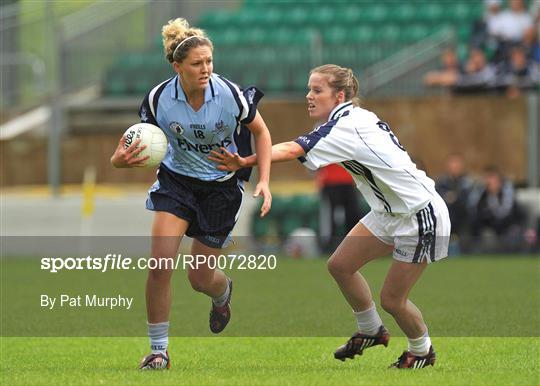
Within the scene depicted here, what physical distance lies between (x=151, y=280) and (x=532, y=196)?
11420 mm

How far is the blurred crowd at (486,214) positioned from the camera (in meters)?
17.3

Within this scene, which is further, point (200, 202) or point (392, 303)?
point (200, 202)

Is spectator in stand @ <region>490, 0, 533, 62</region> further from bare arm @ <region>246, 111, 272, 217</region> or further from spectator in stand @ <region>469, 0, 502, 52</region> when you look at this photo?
bare arm @ <region>246, 111, 272, 217</region>

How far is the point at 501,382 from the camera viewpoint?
21.2ft

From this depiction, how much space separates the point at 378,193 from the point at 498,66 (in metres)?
12.2

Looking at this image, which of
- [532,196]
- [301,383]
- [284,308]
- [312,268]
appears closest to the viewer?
[301,383]

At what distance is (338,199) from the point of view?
674 inches

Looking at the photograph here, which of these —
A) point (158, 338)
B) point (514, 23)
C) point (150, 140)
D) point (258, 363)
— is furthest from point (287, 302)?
point (514, 23)

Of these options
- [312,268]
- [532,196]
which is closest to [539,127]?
[532,196]

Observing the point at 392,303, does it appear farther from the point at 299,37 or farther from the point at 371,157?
the point at 299,37

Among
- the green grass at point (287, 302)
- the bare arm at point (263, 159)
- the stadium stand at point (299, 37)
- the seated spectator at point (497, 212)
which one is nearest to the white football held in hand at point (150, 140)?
the bare arm at point (263, 159)

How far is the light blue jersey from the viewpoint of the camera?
7.21 metres

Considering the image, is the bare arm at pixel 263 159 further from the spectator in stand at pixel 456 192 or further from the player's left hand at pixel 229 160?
the spectator in stand at pixel 456 192

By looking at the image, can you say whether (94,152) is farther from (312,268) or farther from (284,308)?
(284,308)
